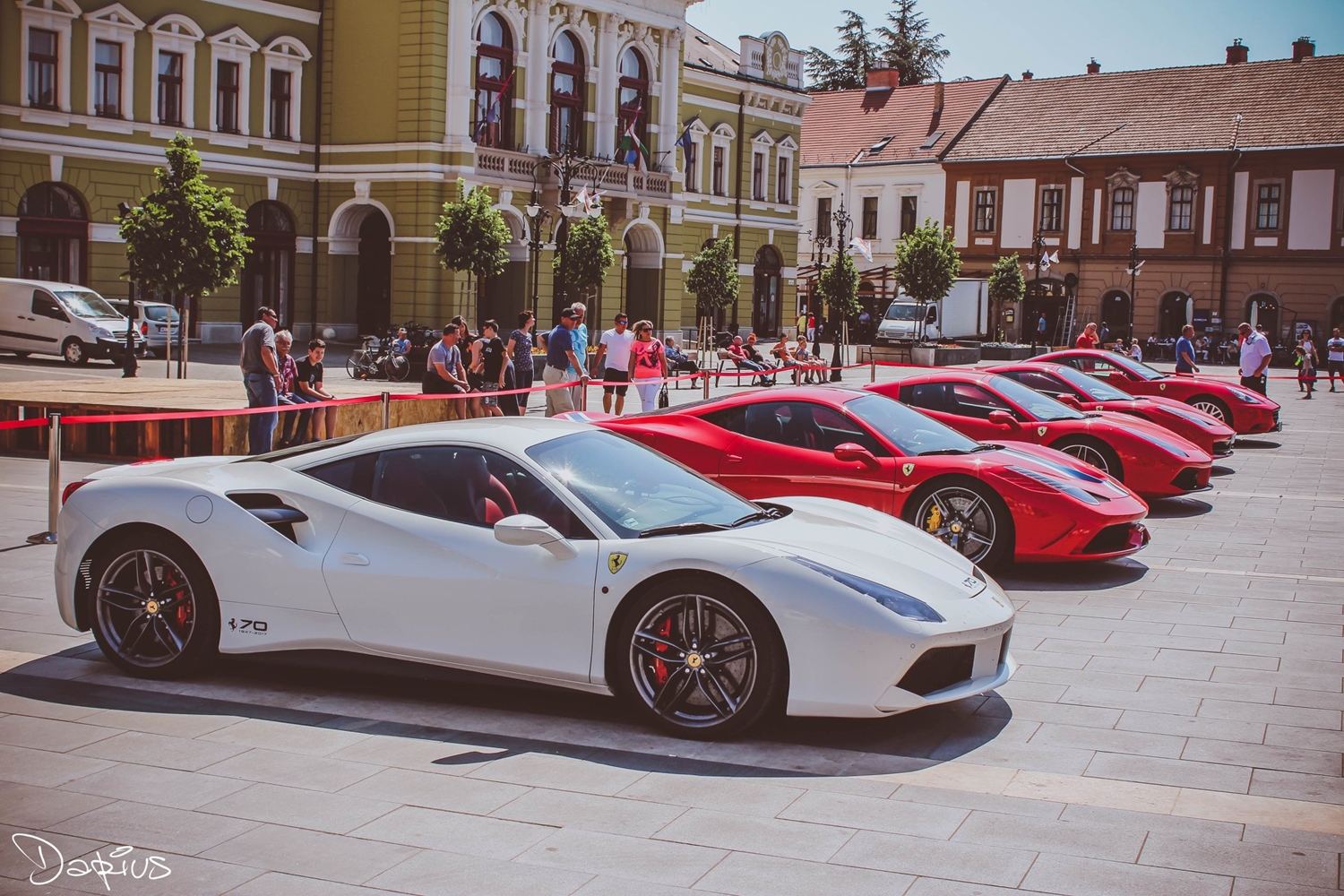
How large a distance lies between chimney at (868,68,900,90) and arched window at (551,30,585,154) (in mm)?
29937

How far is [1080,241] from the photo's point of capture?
62750 millimetres

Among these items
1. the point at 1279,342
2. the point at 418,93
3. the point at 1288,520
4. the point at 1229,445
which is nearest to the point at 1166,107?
the point at 1279,342

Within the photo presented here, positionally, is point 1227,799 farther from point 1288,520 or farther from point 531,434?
point 1288,520

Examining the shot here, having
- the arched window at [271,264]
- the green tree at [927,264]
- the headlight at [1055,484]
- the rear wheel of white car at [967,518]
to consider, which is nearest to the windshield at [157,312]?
the arched window at [271,264]

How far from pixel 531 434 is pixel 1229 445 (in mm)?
13132

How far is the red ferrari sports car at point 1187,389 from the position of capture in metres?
20.4

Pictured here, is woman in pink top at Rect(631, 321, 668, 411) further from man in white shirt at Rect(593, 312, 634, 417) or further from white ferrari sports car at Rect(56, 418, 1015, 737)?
white ferrari sports car at Rect(56, 418, 1015, 737)

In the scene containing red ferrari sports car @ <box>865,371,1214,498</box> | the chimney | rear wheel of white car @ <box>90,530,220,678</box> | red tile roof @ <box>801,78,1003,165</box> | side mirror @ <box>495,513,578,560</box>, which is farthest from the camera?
the chimney

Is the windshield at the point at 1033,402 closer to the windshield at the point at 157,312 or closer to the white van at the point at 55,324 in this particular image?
the white van at the point at 55,324

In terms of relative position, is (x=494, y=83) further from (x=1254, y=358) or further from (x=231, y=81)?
(x=1254, y=358)

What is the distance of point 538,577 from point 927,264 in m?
48.4

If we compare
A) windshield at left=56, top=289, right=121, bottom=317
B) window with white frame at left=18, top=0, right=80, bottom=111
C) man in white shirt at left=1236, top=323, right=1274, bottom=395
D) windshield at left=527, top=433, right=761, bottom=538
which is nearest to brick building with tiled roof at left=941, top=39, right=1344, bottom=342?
man in white shirt at left=1236, top=323, right=1274, bottom=395

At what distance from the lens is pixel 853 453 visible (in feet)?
32.4

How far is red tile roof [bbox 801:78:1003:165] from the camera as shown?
6825 centimetres
